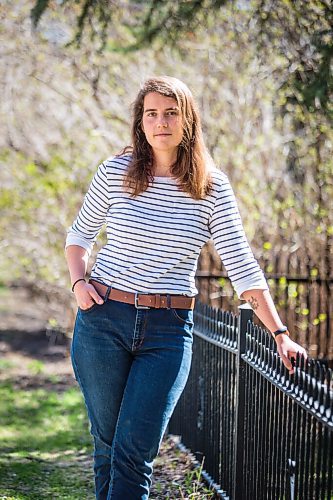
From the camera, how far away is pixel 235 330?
14.9 feet

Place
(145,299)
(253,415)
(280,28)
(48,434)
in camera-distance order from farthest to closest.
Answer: (280,28) < (48,434) < (253,415) < (145,299)

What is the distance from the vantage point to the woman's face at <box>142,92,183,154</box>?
10.8 feet

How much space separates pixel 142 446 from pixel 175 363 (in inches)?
12.4

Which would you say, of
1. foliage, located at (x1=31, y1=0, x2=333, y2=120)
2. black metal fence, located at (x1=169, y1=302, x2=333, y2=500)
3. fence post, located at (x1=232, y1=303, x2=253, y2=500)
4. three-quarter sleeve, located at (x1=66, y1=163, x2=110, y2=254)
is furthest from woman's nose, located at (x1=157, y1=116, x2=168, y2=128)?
foliage, located at (x1=31, y1=0, x2=333, y2=120)

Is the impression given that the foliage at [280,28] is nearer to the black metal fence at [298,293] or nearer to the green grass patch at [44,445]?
the black metal fence at [298,293]

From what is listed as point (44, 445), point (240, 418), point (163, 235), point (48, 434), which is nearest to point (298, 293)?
point (48, 434)

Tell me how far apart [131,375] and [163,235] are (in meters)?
0.52

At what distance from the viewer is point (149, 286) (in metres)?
3.22

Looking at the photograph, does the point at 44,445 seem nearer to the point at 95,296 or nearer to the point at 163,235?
the point at 95,296

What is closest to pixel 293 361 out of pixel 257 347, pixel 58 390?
pixel 257 347

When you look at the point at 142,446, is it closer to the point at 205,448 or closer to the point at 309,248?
the point at 205,448

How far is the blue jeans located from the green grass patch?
1.71 metres

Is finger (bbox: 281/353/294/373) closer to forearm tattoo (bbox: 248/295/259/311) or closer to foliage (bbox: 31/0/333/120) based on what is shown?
forearm tattoo (bbox: 248/295/259/311)

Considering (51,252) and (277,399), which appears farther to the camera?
(51,252)
